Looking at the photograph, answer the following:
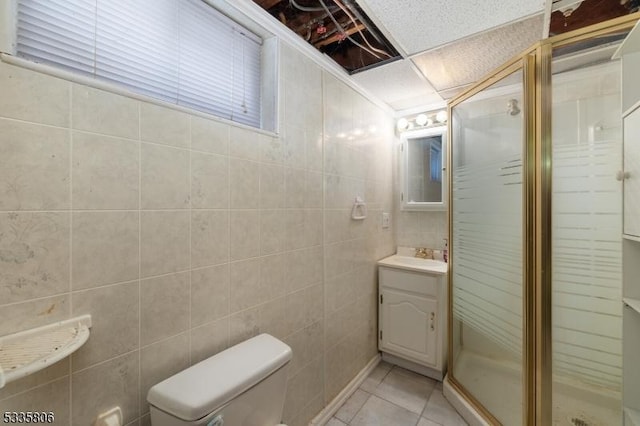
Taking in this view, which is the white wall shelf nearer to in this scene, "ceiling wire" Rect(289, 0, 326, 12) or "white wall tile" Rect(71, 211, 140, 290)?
"white wall tile" Rect(71, 211, 140, 290)

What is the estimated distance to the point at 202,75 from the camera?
1146 millimetres

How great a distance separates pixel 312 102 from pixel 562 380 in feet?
6.66

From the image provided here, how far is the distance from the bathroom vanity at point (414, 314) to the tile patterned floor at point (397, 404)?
0.50ft

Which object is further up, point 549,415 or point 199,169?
point 199,169

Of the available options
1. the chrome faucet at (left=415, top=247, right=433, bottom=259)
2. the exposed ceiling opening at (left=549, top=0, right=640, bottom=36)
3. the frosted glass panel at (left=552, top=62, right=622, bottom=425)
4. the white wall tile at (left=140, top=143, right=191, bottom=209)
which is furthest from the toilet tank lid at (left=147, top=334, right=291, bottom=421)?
the exposed ceiling opening at (left=549, top=0, right=640, bottom=36)

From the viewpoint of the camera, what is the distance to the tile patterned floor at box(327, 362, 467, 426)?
1.67 metres

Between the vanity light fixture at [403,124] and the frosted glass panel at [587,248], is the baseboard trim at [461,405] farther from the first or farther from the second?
the vanity light fixture at [403,124]

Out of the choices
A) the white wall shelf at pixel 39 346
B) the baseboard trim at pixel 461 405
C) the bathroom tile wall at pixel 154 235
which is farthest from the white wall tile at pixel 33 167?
the baseboard trim at pixel 461 405

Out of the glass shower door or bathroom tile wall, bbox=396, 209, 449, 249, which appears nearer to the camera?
the glass shower door

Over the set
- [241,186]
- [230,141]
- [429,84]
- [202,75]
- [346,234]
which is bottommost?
[346,234]

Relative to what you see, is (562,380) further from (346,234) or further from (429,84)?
(429,84)

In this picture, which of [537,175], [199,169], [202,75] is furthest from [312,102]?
[537,175]

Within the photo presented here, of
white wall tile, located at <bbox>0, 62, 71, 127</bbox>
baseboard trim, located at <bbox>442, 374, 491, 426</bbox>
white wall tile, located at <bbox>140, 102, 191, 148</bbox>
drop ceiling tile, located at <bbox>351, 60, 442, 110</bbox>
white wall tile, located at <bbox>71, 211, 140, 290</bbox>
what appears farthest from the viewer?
drop ceiling tile, located at <bbox>351, 60, 442, 110</bbox>

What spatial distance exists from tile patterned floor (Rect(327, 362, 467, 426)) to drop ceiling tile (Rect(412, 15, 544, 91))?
227cm
